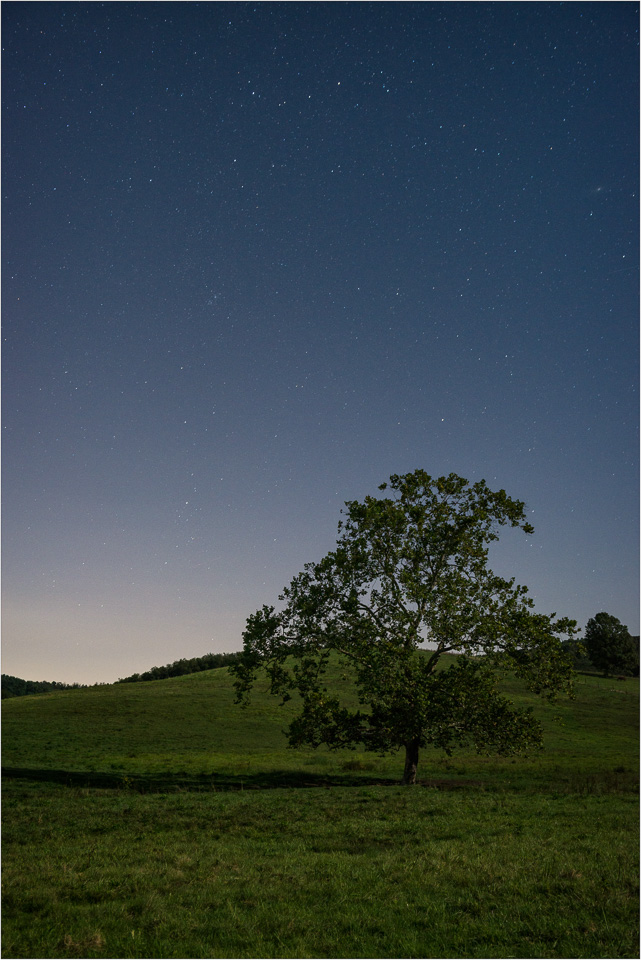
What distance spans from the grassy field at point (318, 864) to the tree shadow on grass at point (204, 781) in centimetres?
17

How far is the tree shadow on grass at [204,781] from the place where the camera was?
27.0m

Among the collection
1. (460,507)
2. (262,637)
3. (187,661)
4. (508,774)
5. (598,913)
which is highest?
(460,507)

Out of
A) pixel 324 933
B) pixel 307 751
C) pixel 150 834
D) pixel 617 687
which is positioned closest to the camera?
pixel 324 933

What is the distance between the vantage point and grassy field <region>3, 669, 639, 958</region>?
335 inches

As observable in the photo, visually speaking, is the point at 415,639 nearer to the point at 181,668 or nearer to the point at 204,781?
the point at 204,781

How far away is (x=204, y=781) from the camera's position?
29.6 m

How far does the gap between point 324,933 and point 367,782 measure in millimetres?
23270

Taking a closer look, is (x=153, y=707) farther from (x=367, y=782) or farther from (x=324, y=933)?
(x=324, y=933)

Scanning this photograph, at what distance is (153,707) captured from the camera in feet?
237

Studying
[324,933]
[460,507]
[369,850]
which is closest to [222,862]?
[369,850]

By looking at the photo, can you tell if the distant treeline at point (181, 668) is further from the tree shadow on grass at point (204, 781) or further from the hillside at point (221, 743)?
the tree shadow on grass at point (204, 781)

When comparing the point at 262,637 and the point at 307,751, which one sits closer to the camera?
the point at 262,637

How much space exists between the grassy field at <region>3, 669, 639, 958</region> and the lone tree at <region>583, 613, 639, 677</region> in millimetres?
98853

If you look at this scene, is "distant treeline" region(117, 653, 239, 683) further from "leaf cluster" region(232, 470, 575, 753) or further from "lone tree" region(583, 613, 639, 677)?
"leaf cluster" region(232, 470, 575, 753)
